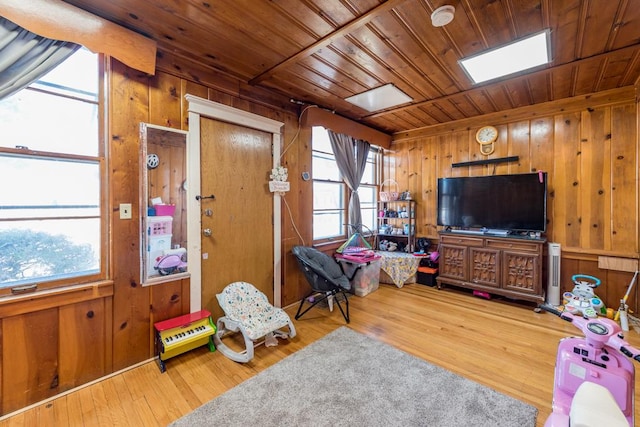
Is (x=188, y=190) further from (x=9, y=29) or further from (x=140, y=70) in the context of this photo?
(x=9, y=29)

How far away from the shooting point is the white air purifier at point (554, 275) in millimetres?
3182

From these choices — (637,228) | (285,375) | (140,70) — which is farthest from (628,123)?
(140,70)

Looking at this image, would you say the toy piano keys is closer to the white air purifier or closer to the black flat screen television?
the black flat screen television

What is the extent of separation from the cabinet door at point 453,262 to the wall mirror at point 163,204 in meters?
3.33

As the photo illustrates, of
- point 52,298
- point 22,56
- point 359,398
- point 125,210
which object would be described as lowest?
point 359,398

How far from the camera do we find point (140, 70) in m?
2.03

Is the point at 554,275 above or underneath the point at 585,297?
above

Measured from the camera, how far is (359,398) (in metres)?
1.76

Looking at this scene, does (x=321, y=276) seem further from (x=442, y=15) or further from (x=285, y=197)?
(x=442, y=15)

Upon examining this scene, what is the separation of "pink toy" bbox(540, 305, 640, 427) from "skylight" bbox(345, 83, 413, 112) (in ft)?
8.23

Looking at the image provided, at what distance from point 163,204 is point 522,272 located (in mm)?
4014

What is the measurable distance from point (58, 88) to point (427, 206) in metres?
4.47

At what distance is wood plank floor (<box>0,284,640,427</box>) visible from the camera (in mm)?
1677

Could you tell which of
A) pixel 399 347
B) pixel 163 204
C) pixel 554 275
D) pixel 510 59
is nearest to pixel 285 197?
pixel 163 204
